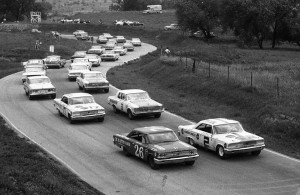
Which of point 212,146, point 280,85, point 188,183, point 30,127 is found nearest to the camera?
point 188,183

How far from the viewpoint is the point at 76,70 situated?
45.4 m

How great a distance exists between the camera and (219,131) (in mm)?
21875

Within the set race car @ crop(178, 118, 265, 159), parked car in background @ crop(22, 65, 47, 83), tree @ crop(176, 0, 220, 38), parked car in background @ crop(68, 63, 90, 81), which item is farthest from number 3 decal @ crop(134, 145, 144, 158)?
tree @ crop(176, 0, 220, 38)

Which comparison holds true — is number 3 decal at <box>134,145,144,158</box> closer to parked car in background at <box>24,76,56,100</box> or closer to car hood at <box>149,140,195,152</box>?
car hood at <box>149,140,195,152</box>

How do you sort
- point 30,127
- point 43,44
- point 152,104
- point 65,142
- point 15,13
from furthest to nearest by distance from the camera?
point 15,13 → point 43,44 → point 152,104 → point 30,127 → point 65,142

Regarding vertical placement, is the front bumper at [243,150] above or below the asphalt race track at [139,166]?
above

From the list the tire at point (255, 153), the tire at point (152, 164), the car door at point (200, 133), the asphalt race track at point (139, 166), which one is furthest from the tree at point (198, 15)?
the tire at point (152, 164)

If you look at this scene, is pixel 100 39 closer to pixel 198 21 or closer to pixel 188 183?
pixel 198 21

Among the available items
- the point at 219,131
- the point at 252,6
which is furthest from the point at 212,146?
the point at 252,6

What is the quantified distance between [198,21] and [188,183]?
66916mm

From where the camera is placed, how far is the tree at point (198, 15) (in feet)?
271

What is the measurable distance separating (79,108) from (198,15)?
56.7 meters

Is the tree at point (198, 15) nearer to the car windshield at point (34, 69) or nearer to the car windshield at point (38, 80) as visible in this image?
the car windshield at point (34, 69)

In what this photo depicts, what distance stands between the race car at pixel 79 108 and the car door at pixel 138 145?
6545 mm
